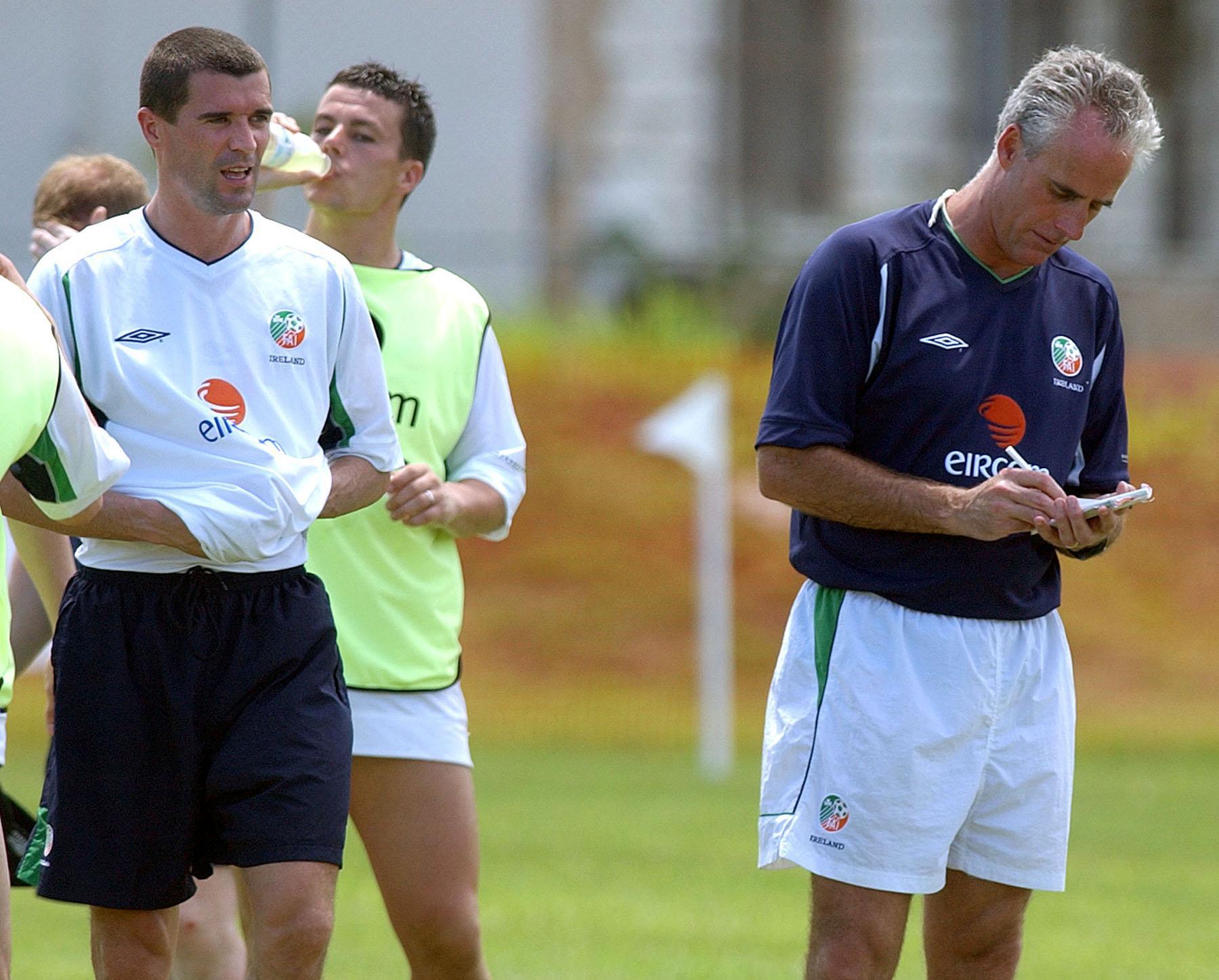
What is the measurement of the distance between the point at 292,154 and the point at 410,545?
40.8 inches

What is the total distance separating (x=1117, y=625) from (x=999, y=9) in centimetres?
1018

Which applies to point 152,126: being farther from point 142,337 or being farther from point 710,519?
point 710,519

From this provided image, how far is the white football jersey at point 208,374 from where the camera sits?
3.90 metres

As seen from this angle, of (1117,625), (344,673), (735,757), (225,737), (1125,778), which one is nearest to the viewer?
(225,737)

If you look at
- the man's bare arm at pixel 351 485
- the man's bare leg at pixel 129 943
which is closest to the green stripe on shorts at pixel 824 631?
the man's bare arm at pixel 351 485

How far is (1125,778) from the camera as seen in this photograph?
12930 mm

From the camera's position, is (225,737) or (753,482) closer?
(225,737)

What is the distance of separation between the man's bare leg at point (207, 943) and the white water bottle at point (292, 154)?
176 centimetres

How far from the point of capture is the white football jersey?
390 centimetres

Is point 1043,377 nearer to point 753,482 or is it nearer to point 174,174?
point 174,174

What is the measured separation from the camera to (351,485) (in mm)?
4219

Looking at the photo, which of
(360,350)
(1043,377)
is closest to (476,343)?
(360,350)

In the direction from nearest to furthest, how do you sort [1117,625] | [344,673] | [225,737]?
[225,737] → [344,673] → [1117,625]

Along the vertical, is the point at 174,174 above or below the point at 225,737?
above
